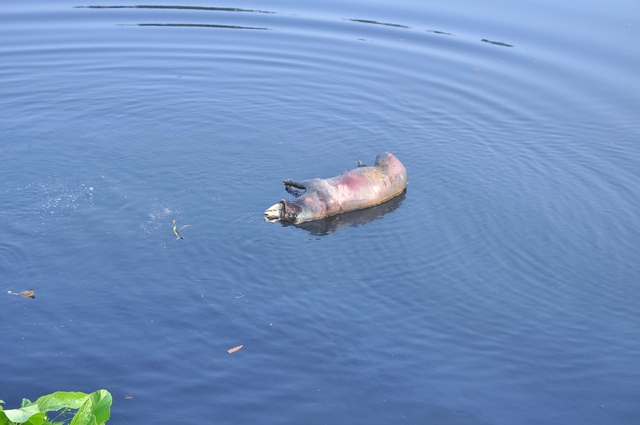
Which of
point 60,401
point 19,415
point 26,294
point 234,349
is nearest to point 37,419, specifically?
point 60,401

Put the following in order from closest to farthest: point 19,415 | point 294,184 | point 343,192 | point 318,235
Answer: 1. point 19,415
2. point 318,235
3. point 294,184
4. point 343,192

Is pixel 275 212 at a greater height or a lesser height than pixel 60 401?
greater

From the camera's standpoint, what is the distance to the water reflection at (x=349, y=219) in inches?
450

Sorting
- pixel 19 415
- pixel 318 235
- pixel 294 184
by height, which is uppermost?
pixel 294 184

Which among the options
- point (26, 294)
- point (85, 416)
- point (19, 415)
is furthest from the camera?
point (26, 294)

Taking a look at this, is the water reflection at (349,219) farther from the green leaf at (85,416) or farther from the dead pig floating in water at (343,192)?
the green leaf at (85,416)

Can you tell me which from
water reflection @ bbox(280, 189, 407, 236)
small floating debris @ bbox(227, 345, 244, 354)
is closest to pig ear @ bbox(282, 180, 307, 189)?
water reflection @ bbox(280, 189, 407, 236)

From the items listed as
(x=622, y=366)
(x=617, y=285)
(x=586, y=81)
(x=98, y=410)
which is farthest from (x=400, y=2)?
(x=98, y=410)

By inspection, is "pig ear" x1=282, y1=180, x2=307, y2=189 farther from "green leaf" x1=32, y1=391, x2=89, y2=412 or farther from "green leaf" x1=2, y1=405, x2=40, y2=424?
"green leaf" x1=2, y1=405, x2=40, y2=424

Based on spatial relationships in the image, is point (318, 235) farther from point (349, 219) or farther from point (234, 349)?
point (234, 349)

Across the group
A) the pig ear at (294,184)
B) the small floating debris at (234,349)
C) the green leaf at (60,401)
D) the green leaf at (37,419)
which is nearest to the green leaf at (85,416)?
the green leaf at (60,401)

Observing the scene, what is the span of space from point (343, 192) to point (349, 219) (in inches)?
17.8

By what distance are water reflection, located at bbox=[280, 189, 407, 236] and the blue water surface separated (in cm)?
4

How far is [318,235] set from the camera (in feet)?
36.9
